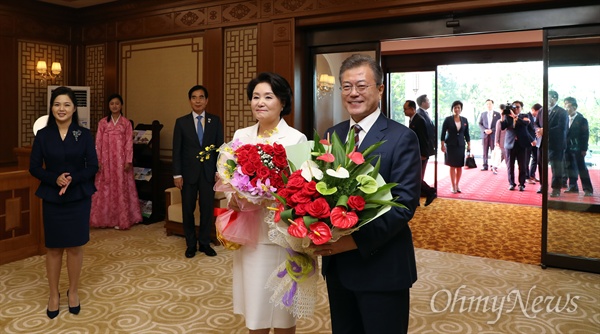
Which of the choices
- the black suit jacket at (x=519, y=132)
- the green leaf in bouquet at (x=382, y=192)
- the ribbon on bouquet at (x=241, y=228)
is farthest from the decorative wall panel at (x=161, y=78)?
the black suit jacket at (x=519, y=132)

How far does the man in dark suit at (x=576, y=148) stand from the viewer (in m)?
4.27

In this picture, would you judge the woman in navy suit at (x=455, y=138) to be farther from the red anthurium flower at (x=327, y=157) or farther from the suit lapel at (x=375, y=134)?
the red anthurium flower at (x=327, y=157)

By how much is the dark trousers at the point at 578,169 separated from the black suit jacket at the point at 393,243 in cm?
348

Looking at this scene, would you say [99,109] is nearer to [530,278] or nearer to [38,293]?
[38,293]

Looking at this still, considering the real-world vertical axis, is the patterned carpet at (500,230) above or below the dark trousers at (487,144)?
below

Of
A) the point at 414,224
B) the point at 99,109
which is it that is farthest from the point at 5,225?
the point at 414,224

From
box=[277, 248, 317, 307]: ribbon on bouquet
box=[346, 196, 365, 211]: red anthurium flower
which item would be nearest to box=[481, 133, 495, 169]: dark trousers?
box=[277, 248, 317, 307]: ribbon on bouquet

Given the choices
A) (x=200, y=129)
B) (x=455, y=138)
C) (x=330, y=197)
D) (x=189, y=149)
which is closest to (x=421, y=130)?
(x=455, y=138)

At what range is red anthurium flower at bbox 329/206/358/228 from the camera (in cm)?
132

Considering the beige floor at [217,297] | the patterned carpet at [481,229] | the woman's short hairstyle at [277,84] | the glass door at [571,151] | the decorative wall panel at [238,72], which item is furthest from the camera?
the decorative wall panel at [238,72]

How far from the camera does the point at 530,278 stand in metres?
4.17

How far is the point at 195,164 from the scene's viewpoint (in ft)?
15.8

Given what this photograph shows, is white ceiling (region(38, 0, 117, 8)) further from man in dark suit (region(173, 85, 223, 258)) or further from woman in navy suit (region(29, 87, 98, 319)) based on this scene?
woman in navy suit (region(29, 87, 98, 319))

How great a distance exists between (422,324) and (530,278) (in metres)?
1.61
